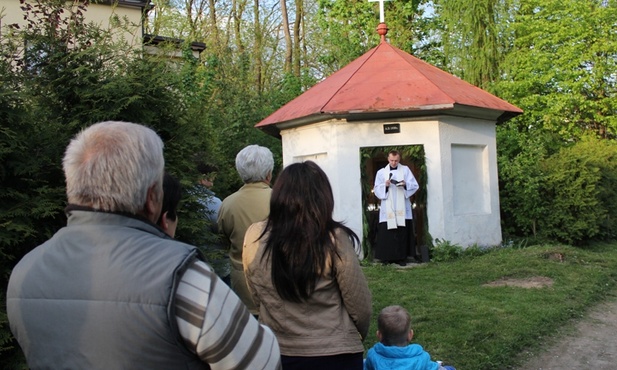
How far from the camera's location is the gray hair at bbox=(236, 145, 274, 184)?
154 inches

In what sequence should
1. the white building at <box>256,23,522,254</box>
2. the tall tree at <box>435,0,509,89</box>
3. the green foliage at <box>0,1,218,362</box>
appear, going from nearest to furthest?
A: the green foliage at <box>0,1,218,362</box>, the white building at <box>256,23,522,254</box>, the tall tree at <box>435,0,509,89</box>

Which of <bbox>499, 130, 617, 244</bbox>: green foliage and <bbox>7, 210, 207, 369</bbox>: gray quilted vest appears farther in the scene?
<bbox>499, 130, 617, 244</bbox>: green foliage

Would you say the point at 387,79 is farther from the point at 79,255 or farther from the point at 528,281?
the point at 79,255

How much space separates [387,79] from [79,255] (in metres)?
11.1

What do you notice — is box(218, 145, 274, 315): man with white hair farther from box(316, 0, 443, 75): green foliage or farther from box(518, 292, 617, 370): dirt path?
box(316, 0, 443, 75): green foliage

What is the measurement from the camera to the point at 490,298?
8000 millimetres

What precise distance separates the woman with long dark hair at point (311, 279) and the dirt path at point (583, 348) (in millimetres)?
3301

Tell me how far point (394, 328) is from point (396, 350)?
0.13 metres

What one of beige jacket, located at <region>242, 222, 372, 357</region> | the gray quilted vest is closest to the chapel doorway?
beige jacket, located at <region>242, 222, 372, 357</region>

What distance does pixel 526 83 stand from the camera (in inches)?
786

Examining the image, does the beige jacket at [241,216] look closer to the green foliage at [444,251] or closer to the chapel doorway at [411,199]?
the chapel doorway at [411,199]

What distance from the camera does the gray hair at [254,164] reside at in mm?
3916

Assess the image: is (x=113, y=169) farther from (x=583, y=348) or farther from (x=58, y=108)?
(x=583, y=348)

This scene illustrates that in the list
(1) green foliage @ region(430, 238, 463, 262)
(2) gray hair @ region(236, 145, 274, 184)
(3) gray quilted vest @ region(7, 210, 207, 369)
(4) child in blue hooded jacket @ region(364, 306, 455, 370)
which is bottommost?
(1) green foliage @ region(430, 238, 463, 262)
